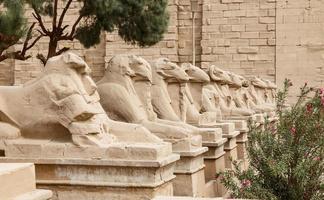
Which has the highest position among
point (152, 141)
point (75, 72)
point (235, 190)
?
point (75, 72)

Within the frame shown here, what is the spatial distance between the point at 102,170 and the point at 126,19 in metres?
10.1

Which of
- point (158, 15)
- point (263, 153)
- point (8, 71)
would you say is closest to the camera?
point (263, 153)

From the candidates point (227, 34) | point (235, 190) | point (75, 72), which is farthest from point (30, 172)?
point (227, 34)

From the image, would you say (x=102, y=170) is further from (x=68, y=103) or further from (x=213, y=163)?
(x=213, y=163)

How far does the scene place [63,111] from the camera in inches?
227

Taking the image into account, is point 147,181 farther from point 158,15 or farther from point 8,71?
point 8,71

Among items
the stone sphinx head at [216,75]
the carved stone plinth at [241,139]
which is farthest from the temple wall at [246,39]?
the carved stone plinth at [241,139]

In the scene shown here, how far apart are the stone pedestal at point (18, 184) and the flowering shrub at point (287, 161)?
2.41m

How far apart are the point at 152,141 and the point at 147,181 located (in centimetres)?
57

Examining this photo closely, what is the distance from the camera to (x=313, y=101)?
6.82 m

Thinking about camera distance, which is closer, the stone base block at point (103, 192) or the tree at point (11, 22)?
the stone base block at point (103, 192)

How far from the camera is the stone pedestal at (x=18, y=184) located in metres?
3.76

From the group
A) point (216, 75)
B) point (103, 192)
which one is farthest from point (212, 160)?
point (216, 75)

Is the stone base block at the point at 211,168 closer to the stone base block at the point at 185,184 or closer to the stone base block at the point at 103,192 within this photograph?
the stone base block at the point at 185,184
